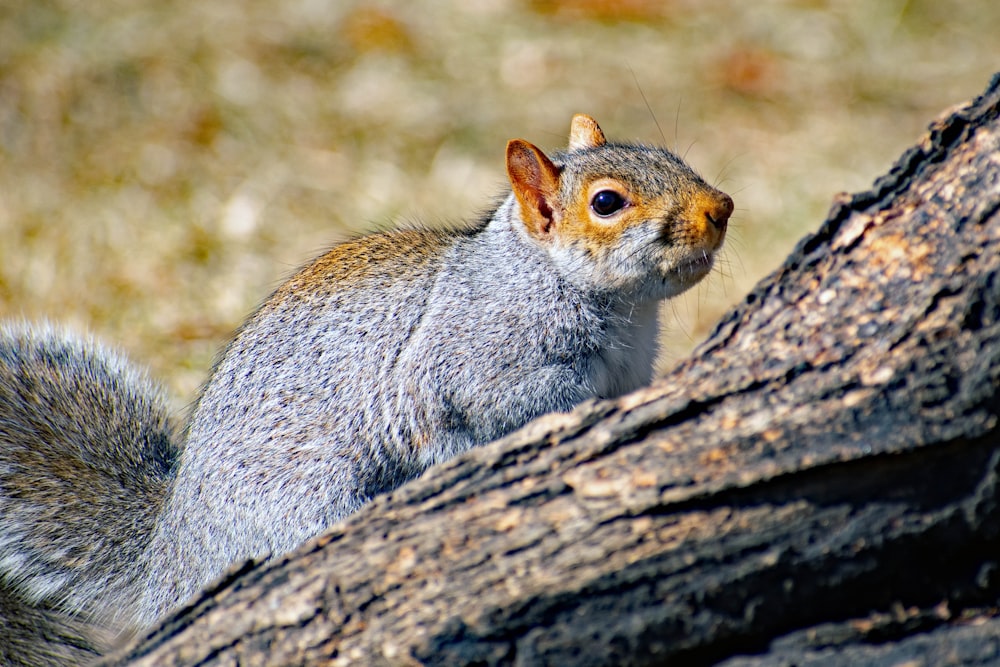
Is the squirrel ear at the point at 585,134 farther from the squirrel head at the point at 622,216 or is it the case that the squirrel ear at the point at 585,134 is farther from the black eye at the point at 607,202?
the black eye at the point at 607,202

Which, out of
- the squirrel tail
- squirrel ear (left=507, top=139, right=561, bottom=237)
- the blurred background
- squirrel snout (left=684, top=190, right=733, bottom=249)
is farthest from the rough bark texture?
the blurred background

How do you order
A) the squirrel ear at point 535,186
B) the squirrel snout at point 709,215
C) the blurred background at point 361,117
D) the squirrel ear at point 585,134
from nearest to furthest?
the squirrel snout at point 709,215 < the squirrel ear at point 535,186 < the squirrel ear at point 585,134 < the blurred background at point 361,117

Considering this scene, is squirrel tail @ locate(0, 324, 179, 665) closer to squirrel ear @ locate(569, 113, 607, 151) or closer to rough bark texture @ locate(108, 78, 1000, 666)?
rough bark texture @ locate(108, 78, 1000, 666)

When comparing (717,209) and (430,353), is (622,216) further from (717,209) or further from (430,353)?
(430,353)

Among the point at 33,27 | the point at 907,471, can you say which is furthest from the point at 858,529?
the point at 33,27

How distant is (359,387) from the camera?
7.93 ft

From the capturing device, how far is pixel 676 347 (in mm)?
4020

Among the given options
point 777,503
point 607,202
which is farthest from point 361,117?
point 777,503

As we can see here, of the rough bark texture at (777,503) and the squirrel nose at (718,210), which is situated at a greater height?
the squirrel nose at (718,210)

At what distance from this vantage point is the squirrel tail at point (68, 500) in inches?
100

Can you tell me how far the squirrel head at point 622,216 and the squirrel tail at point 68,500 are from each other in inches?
47.0

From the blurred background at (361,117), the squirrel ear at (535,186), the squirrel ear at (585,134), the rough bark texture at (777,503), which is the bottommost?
the rough bark texture at (777,503)

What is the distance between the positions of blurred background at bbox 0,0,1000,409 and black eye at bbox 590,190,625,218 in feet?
5.45

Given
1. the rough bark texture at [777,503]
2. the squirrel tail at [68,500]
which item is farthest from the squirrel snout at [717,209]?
the squirrel tail at [68,500]
